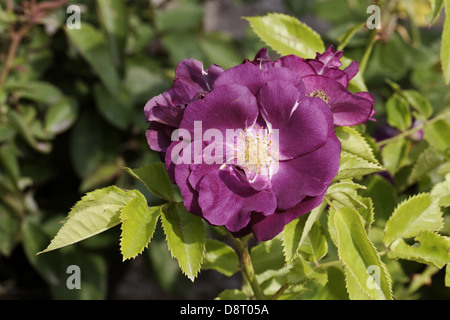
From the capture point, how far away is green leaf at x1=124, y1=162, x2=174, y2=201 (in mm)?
672

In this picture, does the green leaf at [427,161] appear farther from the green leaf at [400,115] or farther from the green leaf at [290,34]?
the green leaf at [290,34]

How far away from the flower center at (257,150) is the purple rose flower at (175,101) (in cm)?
8

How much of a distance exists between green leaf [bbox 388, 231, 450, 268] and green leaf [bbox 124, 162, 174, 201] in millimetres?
323

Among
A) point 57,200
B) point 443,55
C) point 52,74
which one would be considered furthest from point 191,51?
point 443,55

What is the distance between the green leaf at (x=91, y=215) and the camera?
604 mm

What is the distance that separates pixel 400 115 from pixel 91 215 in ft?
2.02

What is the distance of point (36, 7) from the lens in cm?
120

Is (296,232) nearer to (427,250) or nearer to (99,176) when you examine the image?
(427,250)

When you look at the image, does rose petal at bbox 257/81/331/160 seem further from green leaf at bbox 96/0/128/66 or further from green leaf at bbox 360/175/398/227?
green leaf at bbox 96/0/128/66

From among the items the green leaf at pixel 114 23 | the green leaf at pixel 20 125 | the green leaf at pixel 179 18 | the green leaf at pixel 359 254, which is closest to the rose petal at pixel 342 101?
the green leaf at pixel 359 254

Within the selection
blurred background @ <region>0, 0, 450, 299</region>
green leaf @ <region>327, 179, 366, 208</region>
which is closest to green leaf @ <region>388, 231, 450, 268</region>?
green leaf @ <region>327, 179, 366, 208</region>

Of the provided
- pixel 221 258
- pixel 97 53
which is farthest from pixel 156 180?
pixel 97 53

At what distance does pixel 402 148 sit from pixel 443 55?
0.27 metres
